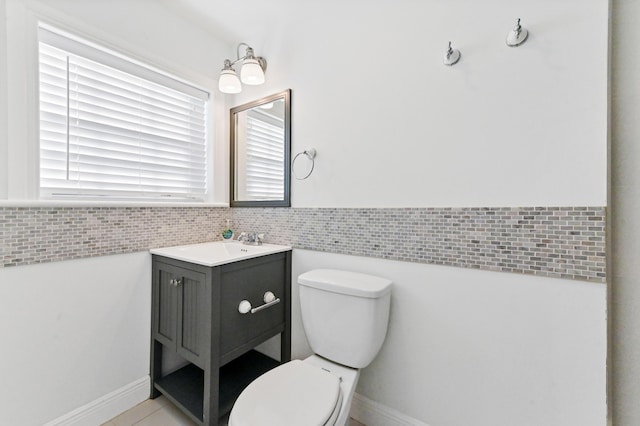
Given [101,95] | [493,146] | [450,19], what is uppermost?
[450,19]

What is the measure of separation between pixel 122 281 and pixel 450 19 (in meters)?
2.03

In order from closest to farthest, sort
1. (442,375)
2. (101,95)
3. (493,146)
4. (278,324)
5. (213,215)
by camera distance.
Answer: (493,146) → (442,375) → (101,95) → (278,324) → (213,215)

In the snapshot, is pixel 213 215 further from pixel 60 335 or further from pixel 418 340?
pixel 418 340

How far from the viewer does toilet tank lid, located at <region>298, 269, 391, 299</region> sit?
1.12m

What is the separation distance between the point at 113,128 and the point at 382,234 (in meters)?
1.57

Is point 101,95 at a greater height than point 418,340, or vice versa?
point 101,95

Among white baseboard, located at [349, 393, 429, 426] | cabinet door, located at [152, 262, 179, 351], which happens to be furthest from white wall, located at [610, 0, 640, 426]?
cabinet door, located at [152, 262, 179, 351]

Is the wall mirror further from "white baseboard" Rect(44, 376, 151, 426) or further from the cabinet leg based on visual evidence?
Answer: "white baseboard" Rect(44, 376, 151, 426)

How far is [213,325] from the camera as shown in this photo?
118 cm

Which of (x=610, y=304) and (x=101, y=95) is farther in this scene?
(x=101, y=95)

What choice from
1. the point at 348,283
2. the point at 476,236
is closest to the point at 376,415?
the point at 348,283

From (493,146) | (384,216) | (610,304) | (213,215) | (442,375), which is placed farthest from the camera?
(213,215)

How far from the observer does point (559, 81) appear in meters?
0.90

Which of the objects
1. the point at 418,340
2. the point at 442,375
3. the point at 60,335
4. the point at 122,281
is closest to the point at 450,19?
the point at 418,340
